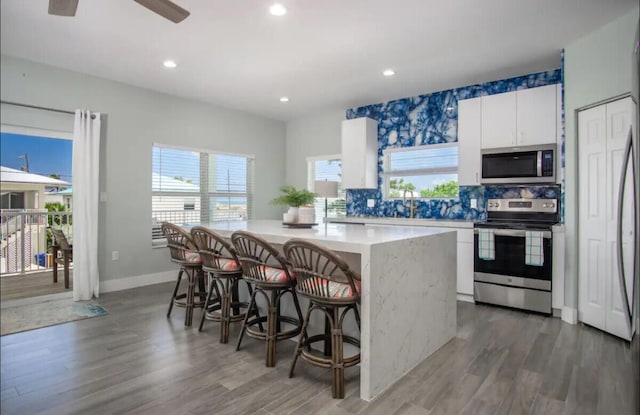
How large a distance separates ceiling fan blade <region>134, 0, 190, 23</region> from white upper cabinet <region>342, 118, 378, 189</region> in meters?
3.31

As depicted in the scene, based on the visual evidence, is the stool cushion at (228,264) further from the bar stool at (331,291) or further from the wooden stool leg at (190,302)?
the bar stool at (331,291)

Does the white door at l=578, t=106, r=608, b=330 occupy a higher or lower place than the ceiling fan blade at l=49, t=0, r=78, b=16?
lower

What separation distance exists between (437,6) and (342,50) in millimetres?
1066

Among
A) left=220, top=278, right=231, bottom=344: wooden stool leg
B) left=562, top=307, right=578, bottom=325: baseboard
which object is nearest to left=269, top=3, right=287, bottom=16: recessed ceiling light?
left=220, top=278, right=231, bottom=344: wooden stool leg

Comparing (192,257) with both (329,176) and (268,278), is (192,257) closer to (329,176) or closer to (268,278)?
(268,278)

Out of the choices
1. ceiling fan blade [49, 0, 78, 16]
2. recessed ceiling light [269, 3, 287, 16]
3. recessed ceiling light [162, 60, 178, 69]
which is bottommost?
ceiling fan blade [49, 0, 78, 16]

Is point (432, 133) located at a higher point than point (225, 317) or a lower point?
higher

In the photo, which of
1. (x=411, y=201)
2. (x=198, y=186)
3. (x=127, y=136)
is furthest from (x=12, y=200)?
(x=198, y=186)

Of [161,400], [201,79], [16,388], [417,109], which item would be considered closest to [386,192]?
[417,109]

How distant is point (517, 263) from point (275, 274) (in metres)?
2.67

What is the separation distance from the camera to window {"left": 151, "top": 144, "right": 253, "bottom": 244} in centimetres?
514

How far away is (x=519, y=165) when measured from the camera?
4059 millimetres

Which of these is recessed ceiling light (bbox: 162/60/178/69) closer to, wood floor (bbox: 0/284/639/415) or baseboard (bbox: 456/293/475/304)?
wood floor (bbox: 0/284/639/415)

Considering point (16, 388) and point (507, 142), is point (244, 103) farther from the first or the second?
point (16, 388)
